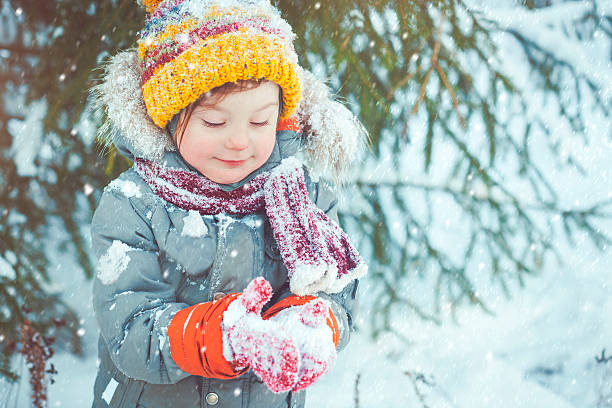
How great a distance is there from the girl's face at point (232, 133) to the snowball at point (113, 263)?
11.8 inches

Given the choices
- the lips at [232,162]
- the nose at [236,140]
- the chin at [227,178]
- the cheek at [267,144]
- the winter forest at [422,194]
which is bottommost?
the winter forest at [422,194]

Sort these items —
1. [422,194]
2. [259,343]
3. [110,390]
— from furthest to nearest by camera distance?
[422,194] < [110,390] < [259,343]

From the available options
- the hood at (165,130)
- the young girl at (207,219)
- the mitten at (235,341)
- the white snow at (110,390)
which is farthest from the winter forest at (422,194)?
the mitten at (235,341)

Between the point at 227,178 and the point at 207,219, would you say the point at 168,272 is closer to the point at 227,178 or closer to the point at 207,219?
the point at 207,219

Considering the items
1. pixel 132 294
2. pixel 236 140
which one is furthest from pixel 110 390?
pixel 236 140

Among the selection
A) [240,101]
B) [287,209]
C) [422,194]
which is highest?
[240,101]

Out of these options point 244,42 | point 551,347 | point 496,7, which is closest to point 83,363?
point 244,42

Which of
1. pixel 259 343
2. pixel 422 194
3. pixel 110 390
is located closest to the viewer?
pixel 259 343

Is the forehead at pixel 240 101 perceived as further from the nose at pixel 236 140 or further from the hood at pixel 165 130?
the hood at pixel 165 130

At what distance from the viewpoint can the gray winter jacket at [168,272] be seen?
1.24 meters

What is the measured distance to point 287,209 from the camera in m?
1.34

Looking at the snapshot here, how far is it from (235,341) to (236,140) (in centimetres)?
51

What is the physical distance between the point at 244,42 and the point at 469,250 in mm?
1902

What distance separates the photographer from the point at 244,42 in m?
1.20
